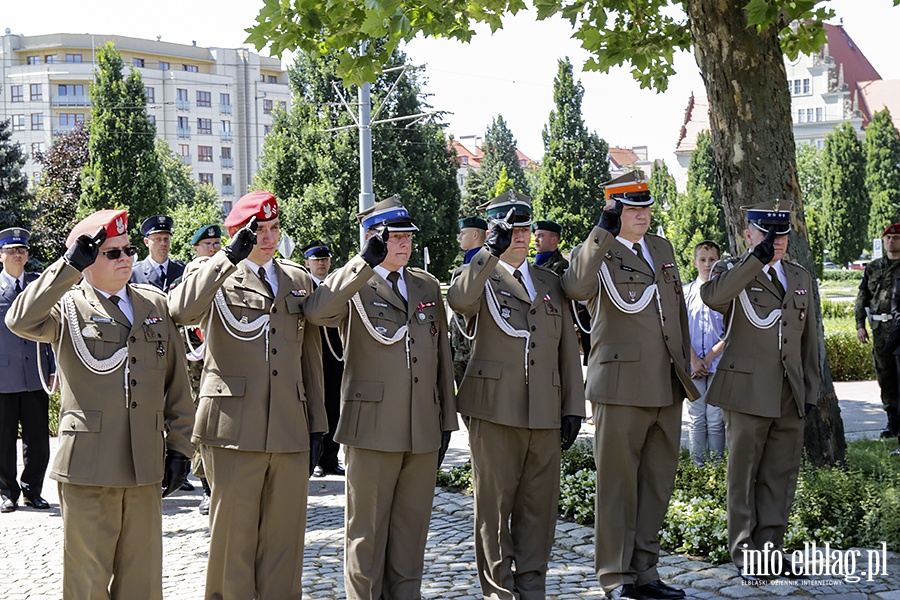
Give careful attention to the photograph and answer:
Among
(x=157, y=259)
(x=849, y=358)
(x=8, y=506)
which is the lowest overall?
(x=8, y=506)

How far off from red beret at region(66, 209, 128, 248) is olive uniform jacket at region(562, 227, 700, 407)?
2.49 meters

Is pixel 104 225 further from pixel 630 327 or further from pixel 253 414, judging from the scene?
pixel 630 327

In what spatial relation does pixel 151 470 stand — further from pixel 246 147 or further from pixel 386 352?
pixel 246 147

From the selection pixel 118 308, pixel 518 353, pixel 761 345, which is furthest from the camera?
pixel 761 345

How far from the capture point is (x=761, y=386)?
20.9 feet

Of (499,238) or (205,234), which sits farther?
(205,234)

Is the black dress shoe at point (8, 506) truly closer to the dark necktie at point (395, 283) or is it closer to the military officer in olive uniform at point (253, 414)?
the military officer in olive uniform at point (253, 414)

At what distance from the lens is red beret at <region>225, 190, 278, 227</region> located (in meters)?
5.40

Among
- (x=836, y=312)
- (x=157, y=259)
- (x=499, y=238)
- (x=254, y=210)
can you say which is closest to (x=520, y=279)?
(x=499, y=238)

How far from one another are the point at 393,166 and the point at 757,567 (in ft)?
105

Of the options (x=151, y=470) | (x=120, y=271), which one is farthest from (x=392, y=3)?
(x=151, y=470)

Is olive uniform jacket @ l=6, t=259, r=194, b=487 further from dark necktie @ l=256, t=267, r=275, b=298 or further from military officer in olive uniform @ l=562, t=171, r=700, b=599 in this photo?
military officer in olive uniform @ l=562, t=171, r=700, b=599

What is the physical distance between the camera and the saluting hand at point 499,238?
574 centimetres

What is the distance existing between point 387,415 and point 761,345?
2457mm
